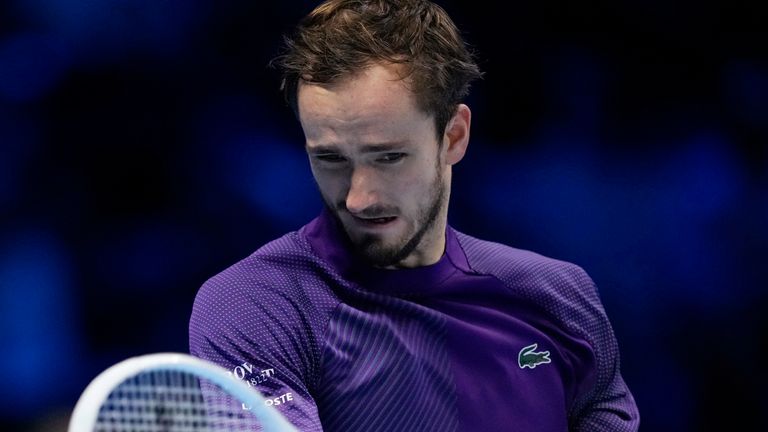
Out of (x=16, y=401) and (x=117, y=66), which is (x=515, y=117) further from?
(x=16, y=401)

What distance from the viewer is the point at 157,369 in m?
1.49

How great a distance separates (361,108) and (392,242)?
10.2 inches

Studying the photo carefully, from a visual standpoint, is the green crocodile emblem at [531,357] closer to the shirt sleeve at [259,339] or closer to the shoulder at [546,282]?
the shoulder at [546,282]

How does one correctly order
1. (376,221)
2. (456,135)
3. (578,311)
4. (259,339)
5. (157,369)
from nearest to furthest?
1. (157,369)
2. (259,339)
3. (376,221)
4. (456,135)
5. (578,311)

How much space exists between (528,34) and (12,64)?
1412 mm

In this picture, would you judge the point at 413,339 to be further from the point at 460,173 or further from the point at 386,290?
the point at 460,173

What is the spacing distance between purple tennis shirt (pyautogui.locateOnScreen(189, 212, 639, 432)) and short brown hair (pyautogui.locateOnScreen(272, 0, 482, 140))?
0.88 feet

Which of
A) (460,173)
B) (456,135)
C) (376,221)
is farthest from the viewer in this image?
(460,173)

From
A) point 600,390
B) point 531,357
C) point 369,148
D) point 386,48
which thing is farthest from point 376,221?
point 600,390

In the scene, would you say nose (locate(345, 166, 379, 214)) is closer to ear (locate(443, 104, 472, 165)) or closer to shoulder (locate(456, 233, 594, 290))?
ear (locate(443, 104, 472, 165))

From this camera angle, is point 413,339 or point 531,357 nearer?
point 413,339

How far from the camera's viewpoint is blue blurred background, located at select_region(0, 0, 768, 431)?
2.95 meters

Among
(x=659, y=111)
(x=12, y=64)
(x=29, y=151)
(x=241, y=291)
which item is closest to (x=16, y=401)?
(x=29, y=151)

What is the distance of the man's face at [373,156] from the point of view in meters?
2.02
